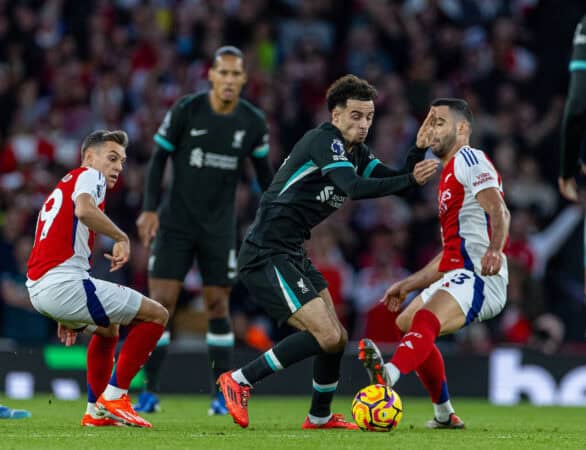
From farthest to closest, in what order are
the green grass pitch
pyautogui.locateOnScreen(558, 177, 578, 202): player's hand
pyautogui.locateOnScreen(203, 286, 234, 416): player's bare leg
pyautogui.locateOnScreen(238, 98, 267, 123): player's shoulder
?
pyautogui.locateOnScreen(238, 98, 267, 123): player's shoulder < pyautogui.locateOnScreen(203, 286, 234, 416): player's bare leg < the green grass pitch < pyautogui.locateOnScreen(558, 177, 578, 202): player's hand

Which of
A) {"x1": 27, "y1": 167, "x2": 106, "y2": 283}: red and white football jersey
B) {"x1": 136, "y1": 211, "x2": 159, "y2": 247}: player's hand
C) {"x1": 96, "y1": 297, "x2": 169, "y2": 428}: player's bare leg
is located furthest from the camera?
{"x1": 136, "y1": 211, "x2": 159, "y2": 247}: player's hand

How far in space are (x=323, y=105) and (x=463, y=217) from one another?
8069 mm

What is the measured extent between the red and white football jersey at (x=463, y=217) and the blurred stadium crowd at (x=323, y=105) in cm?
521

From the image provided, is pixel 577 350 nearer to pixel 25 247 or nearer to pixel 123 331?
pixel 123 331

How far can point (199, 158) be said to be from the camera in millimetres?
10125

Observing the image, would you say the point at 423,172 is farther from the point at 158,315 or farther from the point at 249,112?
A: the point at 249,112

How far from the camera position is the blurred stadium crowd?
13922 mm

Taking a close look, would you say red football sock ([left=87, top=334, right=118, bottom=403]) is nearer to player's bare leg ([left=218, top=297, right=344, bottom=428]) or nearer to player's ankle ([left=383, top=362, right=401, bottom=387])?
player's bare leg ([left=218, top=297, right=344, bottom=428])

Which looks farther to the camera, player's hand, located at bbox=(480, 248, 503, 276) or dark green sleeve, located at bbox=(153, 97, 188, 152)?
dark green sleeve, located at bbox=(153, 97, 188, 152)

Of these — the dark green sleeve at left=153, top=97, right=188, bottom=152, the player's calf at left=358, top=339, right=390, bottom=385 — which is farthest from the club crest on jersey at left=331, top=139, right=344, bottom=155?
the dark green sleeve at left=153, top=97, right=188, bottom=152

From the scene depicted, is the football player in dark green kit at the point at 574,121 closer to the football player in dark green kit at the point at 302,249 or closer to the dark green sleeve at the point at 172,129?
the football player in dark green kit at the point at 302,249

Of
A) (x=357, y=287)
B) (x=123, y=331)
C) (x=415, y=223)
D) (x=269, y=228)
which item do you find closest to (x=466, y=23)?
(x=415, y=223)

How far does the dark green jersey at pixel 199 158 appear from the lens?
33.1 ft

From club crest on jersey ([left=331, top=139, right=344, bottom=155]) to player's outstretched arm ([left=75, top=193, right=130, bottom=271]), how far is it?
1.46m
